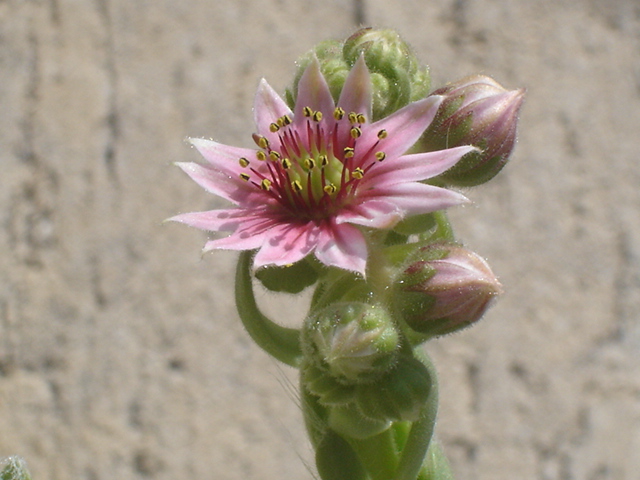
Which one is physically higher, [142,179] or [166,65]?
[166,65]

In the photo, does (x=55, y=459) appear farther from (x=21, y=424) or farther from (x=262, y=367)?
(x=262, y=367)

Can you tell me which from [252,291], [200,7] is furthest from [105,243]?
[252,291]

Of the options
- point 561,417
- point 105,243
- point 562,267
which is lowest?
point 561,417

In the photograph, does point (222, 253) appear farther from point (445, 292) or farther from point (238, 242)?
point (445, 292)

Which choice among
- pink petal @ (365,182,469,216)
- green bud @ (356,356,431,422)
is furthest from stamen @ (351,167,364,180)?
green bud @ (356,356,431,422)

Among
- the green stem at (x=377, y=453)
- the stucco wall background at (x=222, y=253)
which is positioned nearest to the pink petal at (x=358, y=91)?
the green stem at (x=377, y=453)
